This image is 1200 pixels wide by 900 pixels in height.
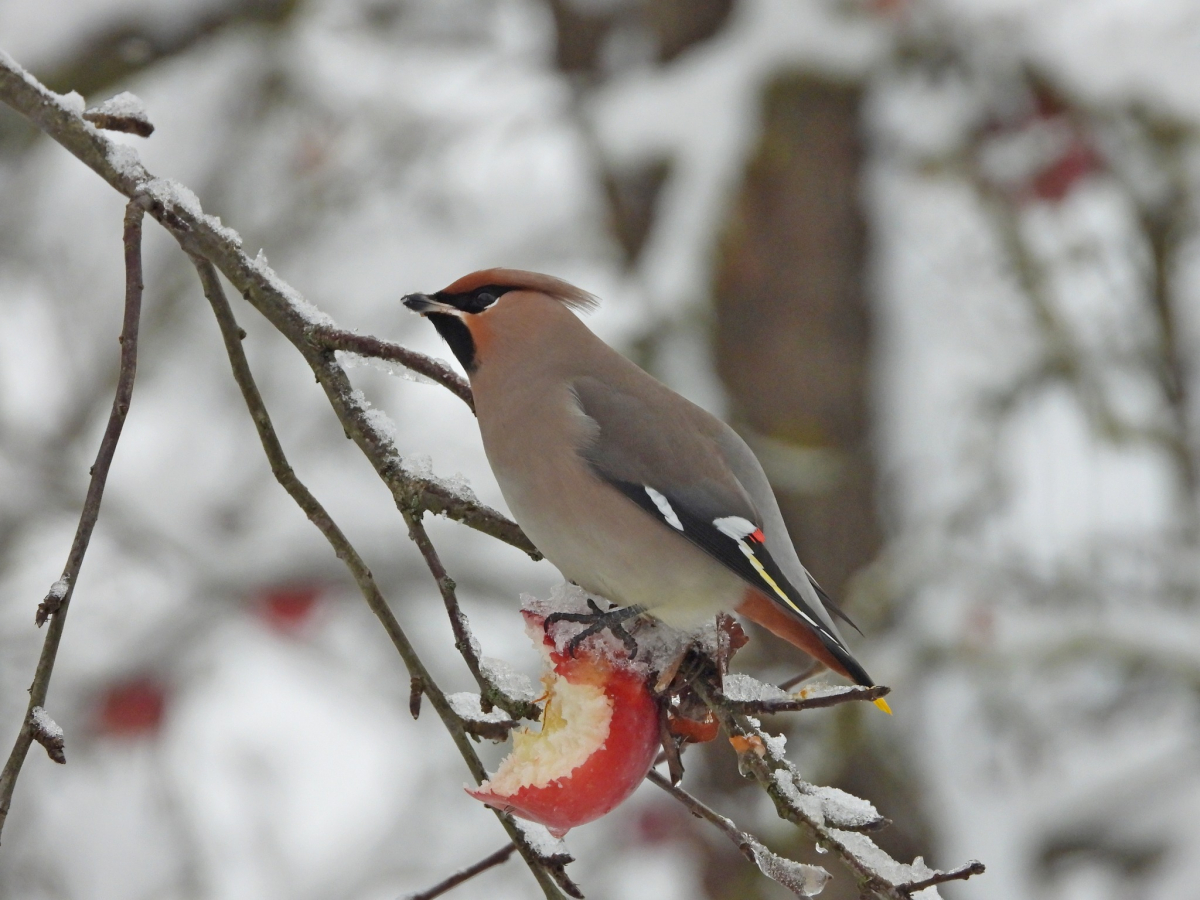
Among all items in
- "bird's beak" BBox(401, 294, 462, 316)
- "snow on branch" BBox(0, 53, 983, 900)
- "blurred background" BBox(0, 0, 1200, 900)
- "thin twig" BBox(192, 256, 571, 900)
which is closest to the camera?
"snow on branch" BBox(0, 53, 983, 900)

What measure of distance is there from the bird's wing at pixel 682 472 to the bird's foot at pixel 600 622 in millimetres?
233

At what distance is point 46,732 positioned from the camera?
1409mm

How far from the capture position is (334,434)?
23.1 ft

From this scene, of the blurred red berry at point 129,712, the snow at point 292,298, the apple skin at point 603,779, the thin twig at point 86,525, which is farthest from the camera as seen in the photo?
the blurred red berry at point 129,712

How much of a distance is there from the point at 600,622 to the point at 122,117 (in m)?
0.96

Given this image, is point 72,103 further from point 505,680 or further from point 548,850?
point 548,850

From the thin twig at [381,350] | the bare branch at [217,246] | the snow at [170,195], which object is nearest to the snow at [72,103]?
the bare branch at [217,246]

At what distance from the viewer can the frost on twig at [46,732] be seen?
4.61 feet

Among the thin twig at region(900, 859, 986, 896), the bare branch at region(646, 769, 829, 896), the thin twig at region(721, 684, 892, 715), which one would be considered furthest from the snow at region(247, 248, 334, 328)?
the thin twig at region(900, 859, 986, 896)

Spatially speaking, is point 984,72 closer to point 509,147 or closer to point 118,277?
point 509,147

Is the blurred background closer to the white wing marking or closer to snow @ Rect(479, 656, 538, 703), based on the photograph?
the white wing marking

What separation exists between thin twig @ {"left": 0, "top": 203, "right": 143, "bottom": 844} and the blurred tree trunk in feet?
13.6

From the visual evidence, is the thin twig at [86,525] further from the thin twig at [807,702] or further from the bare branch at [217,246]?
the thin twig at [807,702]

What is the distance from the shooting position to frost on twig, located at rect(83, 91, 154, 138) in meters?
1.84
